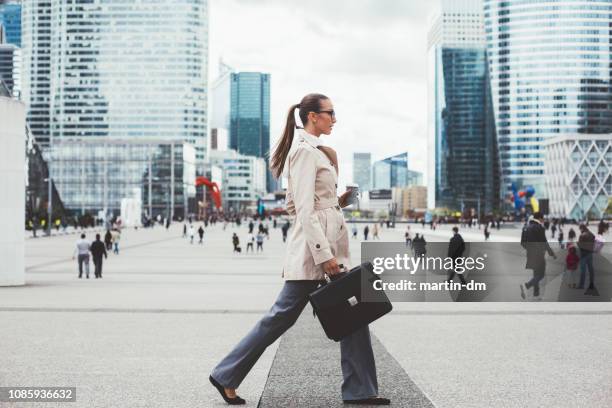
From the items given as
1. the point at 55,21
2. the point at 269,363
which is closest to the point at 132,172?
the point at 55,21

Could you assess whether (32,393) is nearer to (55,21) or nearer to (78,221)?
(78,221)

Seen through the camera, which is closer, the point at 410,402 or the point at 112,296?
the point at 410,402

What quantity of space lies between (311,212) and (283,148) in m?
0.62

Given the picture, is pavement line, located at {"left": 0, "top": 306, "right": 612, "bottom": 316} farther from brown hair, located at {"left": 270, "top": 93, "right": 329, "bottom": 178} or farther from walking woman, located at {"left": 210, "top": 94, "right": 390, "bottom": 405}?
brown hair, located at {"left": 270, "top": 93, "right": 329, "bottom": 178}

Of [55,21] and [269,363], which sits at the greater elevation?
[55,21]

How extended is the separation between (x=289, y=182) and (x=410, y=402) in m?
1.77

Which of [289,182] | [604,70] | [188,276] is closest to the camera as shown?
[289,182]

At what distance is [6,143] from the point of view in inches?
599

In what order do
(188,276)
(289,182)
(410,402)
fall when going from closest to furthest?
(289,182), (410,402), (188,276)

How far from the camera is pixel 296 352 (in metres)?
7.02

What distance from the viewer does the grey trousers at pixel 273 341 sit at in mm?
4570

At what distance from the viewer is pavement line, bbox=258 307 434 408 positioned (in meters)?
4.88

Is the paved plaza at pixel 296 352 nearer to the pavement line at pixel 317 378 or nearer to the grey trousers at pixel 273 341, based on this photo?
the pavement line at pixel 317 378

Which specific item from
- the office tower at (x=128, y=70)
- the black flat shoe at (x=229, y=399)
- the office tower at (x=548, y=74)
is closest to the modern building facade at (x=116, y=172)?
the office tower at (x=128, y=70)
